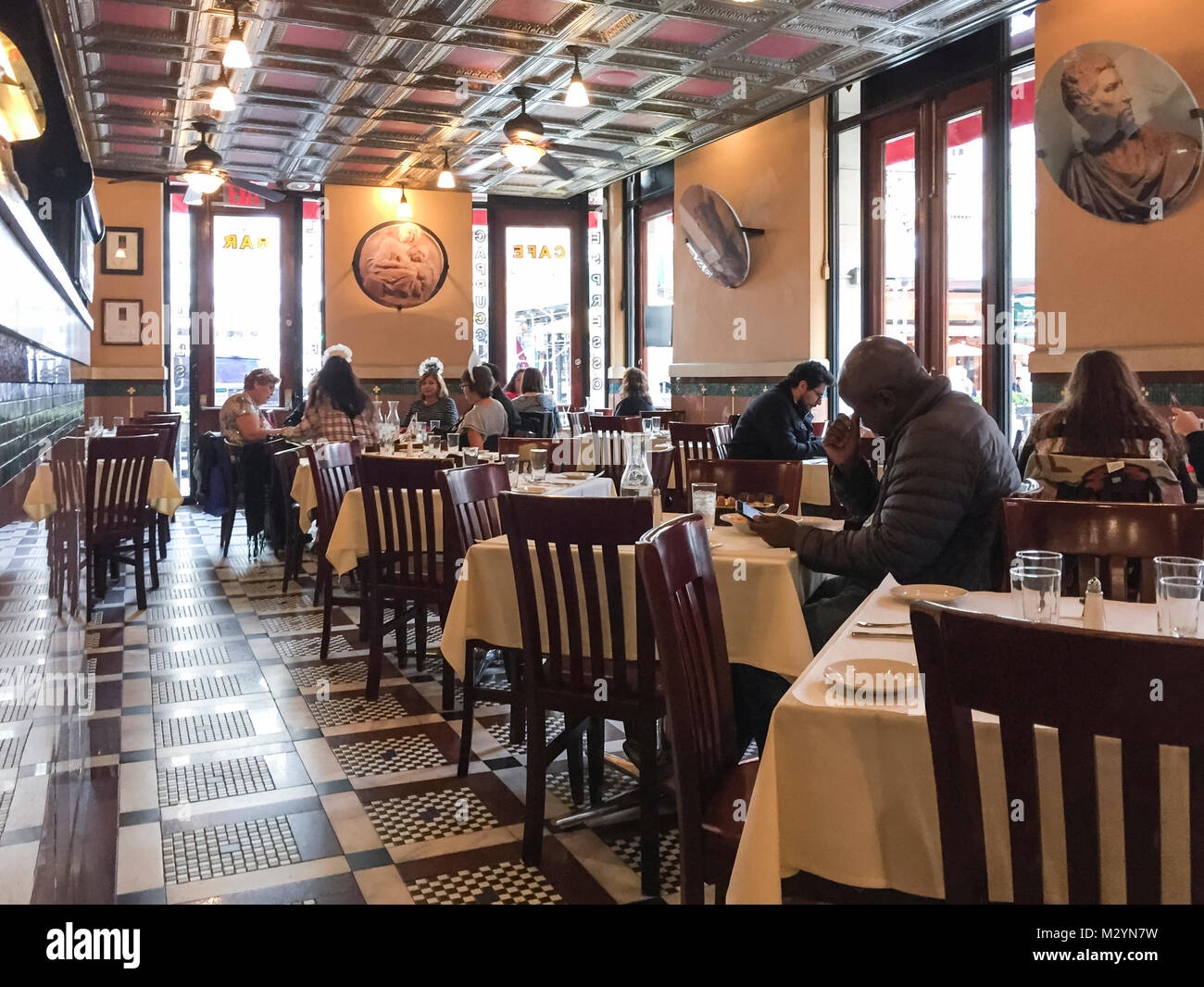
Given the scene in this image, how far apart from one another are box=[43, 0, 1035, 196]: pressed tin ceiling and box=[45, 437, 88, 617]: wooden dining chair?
5.34m

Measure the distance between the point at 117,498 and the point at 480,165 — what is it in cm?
622

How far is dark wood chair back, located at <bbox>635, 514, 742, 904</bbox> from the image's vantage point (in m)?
1.61

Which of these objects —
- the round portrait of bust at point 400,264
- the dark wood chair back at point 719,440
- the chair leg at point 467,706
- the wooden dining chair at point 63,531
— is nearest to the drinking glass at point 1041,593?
the wooden dining chair at point 63,531

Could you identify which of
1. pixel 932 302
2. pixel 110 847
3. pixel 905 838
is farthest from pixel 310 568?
pixel 905 838

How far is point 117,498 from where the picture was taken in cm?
534

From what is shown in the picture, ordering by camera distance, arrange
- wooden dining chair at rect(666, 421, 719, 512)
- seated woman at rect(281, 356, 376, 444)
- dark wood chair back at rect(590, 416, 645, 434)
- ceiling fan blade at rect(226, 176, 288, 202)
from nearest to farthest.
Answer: wooden dining chair at rect(666, 421, 719, 512)
seated woman at rect(281, 356, 376, 444)
dark wood chair back at rect(590, 416, 645, 434)
ceiling fan blade at rect(226, 176, 288, 202)

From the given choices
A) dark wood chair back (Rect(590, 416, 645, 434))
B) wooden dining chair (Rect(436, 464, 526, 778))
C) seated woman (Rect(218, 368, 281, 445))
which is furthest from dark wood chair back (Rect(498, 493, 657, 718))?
seated woman (Rect(218, 368, 281, 445))

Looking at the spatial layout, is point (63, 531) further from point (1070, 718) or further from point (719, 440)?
point (719, 440)

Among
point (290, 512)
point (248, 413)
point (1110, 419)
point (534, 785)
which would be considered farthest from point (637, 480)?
point (248, 413)

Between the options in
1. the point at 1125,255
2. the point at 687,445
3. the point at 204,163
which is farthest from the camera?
the point at 204,163

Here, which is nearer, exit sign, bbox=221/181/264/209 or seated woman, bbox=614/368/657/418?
seated woman, bbox=614/368/657/418

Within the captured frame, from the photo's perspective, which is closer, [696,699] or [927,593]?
[696,699]

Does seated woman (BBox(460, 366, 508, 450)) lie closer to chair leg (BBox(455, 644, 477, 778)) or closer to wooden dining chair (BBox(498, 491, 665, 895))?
chair leg (BBox(455, 644, 477, 778))
